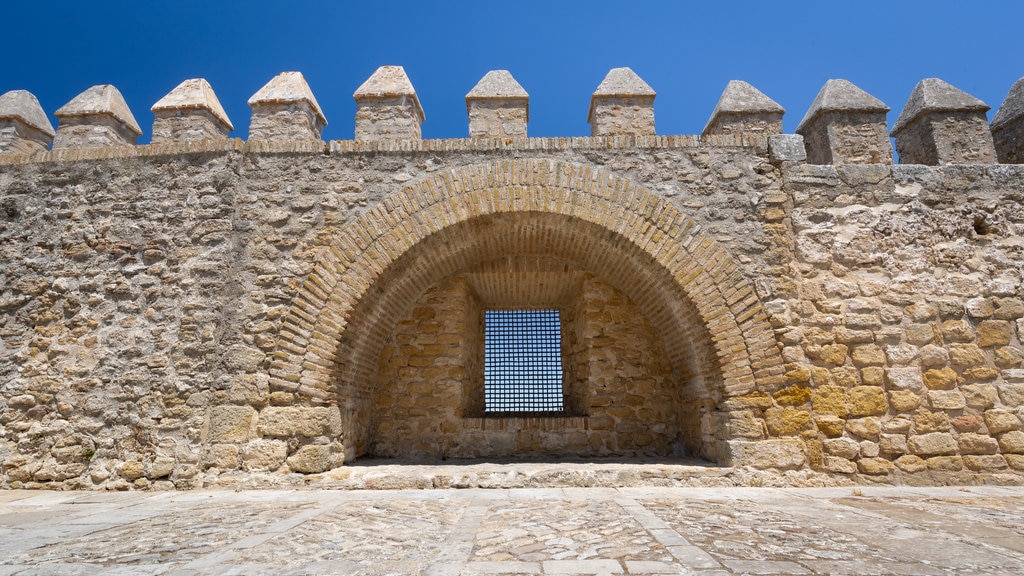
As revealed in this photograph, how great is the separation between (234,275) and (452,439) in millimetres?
2965

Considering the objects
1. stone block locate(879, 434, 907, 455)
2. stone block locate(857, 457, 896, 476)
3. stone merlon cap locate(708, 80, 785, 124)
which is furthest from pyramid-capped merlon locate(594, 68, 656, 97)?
stone block locate(857, 457, 896, 476)

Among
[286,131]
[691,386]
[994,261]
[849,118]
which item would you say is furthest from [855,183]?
[286,131]

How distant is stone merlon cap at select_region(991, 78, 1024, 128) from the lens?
5832mm

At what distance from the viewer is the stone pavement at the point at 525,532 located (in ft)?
8.34

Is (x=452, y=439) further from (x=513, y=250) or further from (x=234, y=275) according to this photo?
(x=234, y=275)

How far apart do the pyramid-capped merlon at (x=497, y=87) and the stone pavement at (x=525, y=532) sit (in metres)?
3.85

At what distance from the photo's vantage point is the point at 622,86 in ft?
19.0

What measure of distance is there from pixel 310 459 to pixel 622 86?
4.77m

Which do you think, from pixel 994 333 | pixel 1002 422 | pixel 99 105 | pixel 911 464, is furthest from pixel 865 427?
pixel 99 105

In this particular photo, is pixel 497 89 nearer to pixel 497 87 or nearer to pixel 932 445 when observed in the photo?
pixel 497 87

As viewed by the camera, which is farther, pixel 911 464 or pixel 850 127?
pixel 850 127

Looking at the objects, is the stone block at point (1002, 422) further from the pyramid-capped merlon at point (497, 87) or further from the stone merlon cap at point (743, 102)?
the pyramid-capped merlon at point (497, 87)

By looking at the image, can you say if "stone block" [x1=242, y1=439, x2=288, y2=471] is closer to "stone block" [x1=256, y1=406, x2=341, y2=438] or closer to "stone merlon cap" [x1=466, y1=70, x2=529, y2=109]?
"stone block" [x1=256, y1=406, x2=341, y2=438]

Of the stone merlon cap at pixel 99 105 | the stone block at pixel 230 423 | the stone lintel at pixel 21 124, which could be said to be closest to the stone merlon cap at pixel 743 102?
the stone block at pixel 230 423
